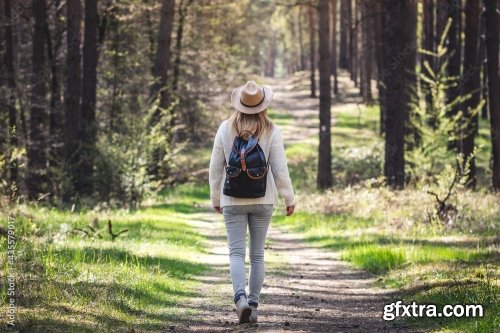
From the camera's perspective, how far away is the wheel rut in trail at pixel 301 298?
802 centimetres

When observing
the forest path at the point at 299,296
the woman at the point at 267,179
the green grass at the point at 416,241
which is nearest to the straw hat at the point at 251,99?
the woman at the point at 267,179

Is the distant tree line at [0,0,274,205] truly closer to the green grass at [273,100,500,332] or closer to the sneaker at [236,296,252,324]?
the green grass at [273,100,500,332]

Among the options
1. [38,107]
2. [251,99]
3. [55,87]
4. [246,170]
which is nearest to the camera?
[246,170]

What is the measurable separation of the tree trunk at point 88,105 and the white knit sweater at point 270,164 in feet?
45.3

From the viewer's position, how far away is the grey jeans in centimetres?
783

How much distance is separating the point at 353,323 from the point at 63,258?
4.16 metres

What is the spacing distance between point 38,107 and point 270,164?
18651mm

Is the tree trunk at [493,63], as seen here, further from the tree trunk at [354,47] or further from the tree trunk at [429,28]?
the tree trunk at [354,47]

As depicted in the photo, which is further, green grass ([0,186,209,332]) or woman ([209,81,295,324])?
woman ([209,81,295,324])

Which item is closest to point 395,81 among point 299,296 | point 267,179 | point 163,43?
point 163,43

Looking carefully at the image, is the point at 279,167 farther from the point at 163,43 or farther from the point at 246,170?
the point at 163,43

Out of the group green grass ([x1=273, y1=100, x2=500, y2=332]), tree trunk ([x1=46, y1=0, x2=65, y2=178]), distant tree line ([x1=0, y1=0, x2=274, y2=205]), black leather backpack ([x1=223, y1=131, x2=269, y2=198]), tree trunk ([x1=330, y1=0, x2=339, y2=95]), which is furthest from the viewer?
tree trunk ([x1=330, y1=0, x2=339, y2=95])

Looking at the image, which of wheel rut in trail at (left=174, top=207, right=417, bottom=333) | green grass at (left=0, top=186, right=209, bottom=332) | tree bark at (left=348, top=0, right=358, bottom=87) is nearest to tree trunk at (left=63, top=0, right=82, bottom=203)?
green grass at (left=0, top=186, right=209, bottom=332)

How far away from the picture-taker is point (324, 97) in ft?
88.8
